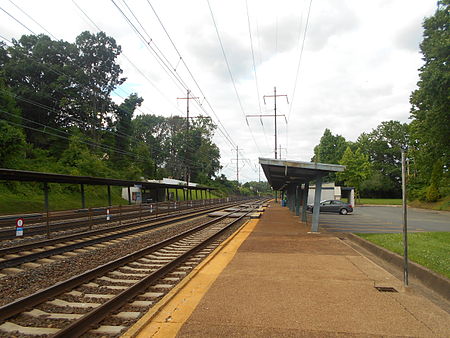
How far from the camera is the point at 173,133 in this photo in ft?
302

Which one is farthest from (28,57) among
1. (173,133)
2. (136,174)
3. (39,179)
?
(173,133)

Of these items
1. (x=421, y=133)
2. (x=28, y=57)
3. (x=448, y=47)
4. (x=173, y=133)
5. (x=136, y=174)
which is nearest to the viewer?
(x=448, y=47)

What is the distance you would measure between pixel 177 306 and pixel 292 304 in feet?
5.57

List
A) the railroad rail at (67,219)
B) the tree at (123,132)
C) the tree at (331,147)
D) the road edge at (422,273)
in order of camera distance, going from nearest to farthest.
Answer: the road edge at (422,273), the railroad rail at (67,219), the tree at (123,132), the tree at (331,147)

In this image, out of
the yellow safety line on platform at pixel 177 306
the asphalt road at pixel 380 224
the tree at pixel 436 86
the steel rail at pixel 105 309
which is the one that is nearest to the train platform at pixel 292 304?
the yellow safety line on platform at pixel 177 306

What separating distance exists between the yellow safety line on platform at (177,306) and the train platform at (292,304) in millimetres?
12

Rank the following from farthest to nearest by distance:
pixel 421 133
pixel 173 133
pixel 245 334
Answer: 1. pixel 173 133
2. pixel 421 133
3. pixel 245 334

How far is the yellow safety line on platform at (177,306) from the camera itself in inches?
159

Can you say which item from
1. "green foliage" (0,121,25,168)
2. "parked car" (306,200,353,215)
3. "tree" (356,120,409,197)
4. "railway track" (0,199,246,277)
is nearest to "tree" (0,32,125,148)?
"green foliage" (0,121,25,168)

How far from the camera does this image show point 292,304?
16.4 feet

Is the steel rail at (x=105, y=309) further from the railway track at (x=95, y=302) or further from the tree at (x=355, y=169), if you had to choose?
the tree at (x=355, y=169)

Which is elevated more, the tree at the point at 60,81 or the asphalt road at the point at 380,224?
the tree at the point at 60,81

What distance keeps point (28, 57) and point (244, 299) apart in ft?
177

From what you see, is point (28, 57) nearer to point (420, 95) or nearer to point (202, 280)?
point (420, 95)
